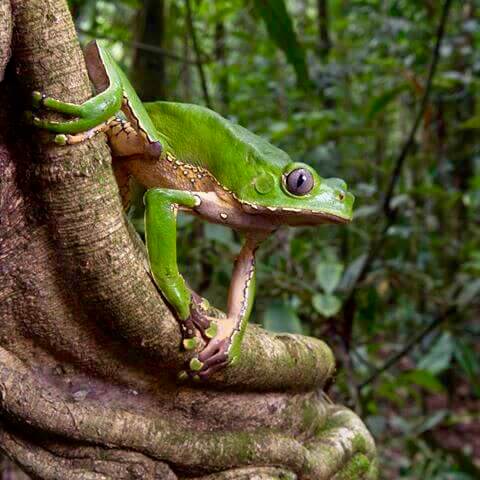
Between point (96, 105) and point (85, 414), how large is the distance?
0.40 metres

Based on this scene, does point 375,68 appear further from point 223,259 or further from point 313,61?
point 223,259

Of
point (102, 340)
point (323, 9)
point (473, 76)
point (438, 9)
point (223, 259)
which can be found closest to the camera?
point (102, 340)

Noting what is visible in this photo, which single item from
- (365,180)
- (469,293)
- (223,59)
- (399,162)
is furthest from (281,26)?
(365,180)

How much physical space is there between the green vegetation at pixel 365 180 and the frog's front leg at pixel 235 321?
0.69m

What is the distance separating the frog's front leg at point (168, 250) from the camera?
92cm

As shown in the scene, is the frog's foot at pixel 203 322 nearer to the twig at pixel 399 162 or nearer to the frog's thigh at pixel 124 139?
the frog's thigh at pixel 124 139

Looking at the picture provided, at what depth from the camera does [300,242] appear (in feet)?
7.87

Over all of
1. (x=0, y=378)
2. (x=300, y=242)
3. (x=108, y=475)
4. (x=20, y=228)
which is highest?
(x=20, y=228)

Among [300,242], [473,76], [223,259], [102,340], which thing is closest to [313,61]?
[473,76]

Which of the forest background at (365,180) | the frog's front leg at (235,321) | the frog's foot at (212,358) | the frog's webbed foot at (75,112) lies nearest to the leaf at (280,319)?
the forest background at (365,180)

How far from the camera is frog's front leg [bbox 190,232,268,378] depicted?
38.6 inches

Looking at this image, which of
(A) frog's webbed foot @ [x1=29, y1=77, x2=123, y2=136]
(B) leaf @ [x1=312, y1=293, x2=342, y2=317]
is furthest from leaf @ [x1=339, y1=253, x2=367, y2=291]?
(A) frog's webbed foot @ [x1=29, y1=77, x2=123, y2=136]

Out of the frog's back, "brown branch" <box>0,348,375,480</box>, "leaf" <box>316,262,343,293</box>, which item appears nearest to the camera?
"brown branch" <box>0,348,375,480</box>

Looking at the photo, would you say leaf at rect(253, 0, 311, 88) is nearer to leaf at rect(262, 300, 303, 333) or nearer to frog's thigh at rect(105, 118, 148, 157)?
leaf at rect(262, 300, 303, 333)
